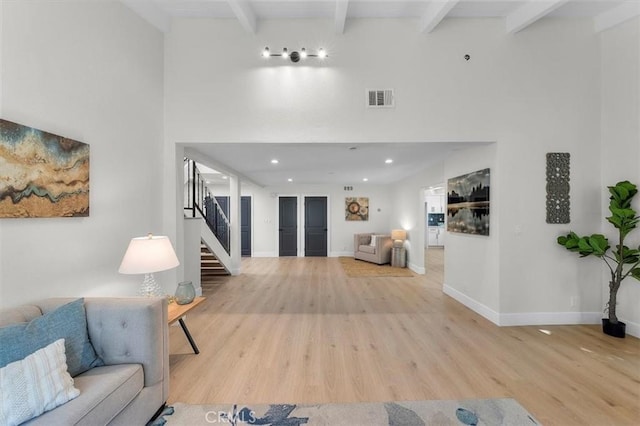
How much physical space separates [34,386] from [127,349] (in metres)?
0.47

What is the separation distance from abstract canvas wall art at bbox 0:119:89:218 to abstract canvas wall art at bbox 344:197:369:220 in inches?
287

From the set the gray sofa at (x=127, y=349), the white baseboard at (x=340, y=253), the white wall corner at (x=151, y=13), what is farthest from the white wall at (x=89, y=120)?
the white baseboard at (x=340, y=253)

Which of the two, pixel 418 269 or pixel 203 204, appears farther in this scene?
pixel 418 269

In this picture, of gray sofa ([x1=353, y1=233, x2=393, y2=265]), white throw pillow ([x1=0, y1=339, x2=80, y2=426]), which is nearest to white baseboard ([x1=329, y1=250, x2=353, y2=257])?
gray sofa ([x1=353, y1=233, x2=393, y2=265])

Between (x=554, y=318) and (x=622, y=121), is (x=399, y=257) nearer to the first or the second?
(x=554, y=318)

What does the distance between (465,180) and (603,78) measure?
191cm

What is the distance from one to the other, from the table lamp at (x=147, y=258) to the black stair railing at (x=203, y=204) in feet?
10.2

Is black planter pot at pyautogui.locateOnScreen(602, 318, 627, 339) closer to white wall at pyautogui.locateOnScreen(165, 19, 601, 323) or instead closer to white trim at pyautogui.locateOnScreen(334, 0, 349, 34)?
white wall at pyautogui.locateOnScreen(165, 19, 601, 323)

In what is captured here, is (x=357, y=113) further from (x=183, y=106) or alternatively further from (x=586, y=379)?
(x=586, y=379)

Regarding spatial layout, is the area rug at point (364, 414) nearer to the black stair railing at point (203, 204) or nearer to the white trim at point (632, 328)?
the white trim at point (632, 328)

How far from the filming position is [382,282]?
544 cm

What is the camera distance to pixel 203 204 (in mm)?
5879

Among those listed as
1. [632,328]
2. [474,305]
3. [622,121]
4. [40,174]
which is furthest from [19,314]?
[622,121]

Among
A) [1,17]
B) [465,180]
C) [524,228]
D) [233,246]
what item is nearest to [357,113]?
[465,180]
